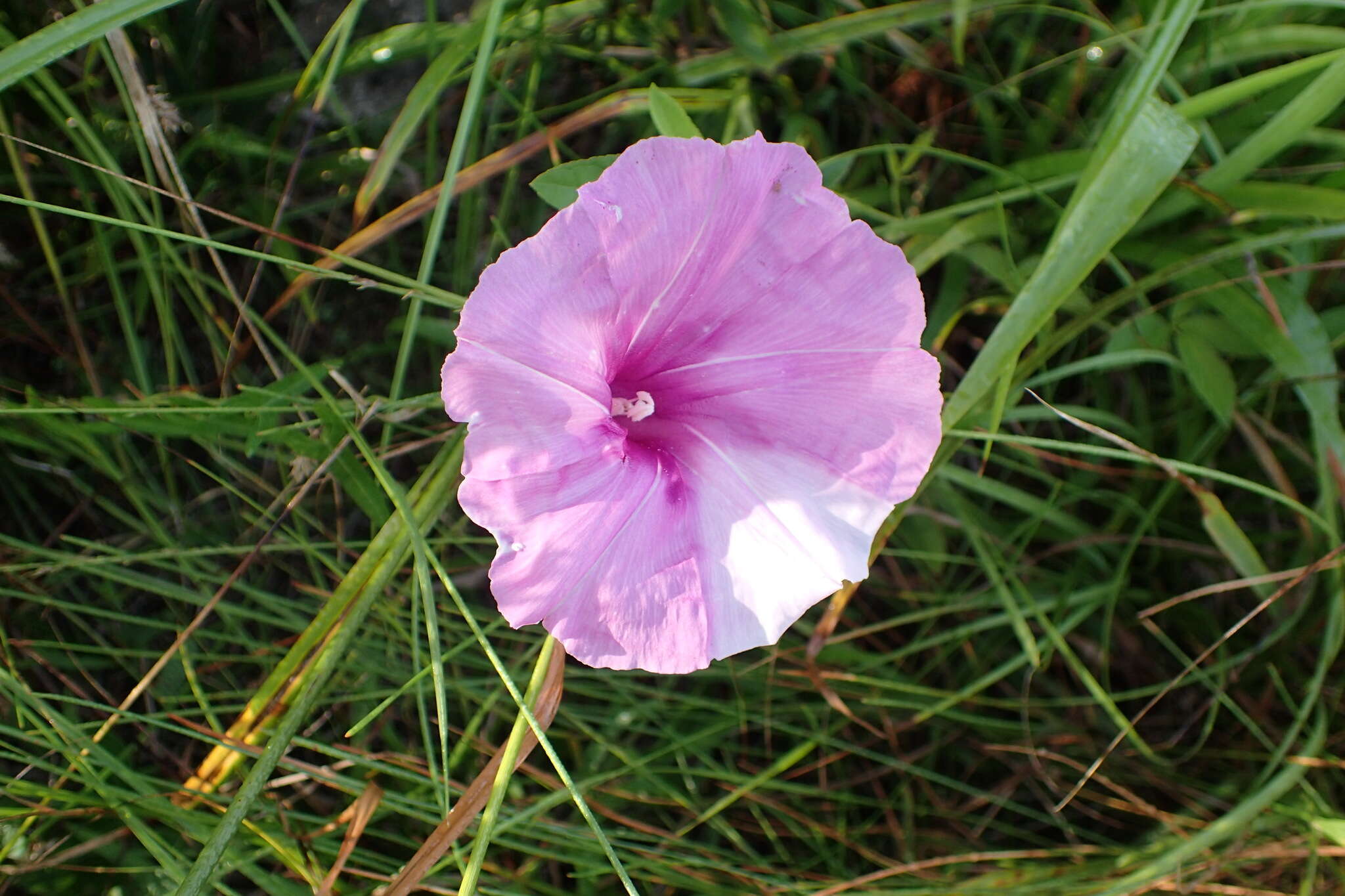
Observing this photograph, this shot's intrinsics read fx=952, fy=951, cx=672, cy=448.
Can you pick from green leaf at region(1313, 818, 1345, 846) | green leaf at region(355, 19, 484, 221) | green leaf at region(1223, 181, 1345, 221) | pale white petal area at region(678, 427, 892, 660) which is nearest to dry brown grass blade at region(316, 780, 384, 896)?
pale white petal area at region(678, 427, 892, 660)

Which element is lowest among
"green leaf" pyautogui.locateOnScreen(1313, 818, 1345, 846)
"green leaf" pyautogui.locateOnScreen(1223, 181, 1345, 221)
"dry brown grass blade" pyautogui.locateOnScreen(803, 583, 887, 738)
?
"green leaf" pyautogui.locateOnScreen(1313, 818, 1345, 846)

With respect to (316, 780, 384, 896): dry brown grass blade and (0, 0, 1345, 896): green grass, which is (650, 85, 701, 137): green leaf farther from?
(316, 780, 384, 896): dry brown grass blade

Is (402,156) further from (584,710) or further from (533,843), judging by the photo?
(533,843)

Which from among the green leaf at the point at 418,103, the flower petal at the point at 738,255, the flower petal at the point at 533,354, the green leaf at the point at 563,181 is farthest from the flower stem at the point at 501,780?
the green leaf at the point at 418,103

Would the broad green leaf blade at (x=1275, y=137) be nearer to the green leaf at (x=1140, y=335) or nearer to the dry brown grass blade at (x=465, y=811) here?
the green leaf at (x=1140, y=335)

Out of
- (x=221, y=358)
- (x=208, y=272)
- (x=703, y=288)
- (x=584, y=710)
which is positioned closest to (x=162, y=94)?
(x=208, y=272)
